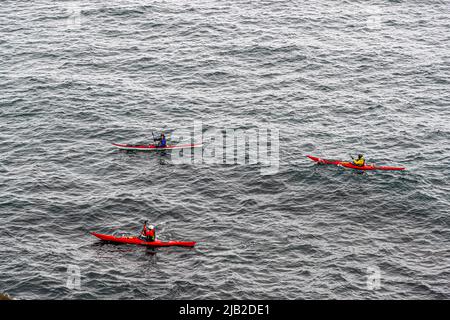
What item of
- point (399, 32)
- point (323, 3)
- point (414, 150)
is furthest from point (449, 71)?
point (323, 3)

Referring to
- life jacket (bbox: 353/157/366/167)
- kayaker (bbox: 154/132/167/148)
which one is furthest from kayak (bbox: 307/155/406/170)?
kayaker (bbox: 154/132/167/148)

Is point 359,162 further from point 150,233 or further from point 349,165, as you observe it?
point 150,233

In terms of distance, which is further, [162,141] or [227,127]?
[227,127]

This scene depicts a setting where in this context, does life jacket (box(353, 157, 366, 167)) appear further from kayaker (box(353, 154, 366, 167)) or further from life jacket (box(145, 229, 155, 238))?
life jacket (box(145, 229, 155, 238))

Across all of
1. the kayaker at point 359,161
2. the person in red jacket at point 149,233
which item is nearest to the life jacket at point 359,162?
the kayaker at point 359,161

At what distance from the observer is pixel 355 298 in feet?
166

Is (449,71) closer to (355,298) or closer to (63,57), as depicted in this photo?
(355,298)

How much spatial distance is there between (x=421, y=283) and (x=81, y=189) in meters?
37.2

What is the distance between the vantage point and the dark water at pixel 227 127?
177 ft

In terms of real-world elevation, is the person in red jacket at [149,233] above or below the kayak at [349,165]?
above

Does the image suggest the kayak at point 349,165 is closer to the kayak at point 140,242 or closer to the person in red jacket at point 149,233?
the kayak at point 140,242

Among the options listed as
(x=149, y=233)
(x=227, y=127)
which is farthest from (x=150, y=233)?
(x=227, y=127)

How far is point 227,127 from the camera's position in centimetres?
8094

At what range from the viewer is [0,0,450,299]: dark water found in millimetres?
53938
